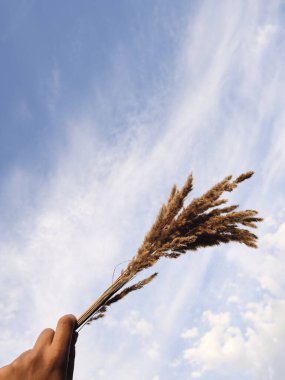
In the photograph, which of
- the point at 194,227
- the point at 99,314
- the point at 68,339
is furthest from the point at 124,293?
the point at 68,339

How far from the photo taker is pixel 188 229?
14.1 feet

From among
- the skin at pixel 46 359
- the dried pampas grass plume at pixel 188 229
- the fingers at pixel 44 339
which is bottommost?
the skin at pixel 46 359

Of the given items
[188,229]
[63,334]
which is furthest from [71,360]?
[188,229]

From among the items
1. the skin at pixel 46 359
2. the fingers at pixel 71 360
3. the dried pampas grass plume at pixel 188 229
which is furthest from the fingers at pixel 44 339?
the dried pampas grass plume at pixel 188 229

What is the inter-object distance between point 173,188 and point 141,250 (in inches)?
37.5

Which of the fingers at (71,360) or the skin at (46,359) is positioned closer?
the skin at (46,359)

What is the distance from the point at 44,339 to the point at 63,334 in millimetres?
130

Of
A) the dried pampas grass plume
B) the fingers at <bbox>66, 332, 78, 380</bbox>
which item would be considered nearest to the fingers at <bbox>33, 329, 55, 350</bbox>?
the fingers at <bbox>66, 332, 78, 380</bbox>

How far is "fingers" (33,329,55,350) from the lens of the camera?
7.55 ft

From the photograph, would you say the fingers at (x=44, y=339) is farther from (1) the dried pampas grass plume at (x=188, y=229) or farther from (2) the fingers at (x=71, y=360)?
(1) the dried pampas grass plume at (x=188, y=229)

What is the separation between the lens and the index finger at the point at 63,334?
2.28 metres

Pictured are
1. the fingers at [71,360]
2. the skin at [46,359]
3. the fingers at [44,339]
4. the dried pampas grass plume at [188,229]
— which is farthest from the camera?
the dried pampas grass plume at [188,229]

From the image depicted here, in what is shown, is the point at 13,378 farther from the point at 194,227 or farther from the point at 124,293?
the point at 194,227

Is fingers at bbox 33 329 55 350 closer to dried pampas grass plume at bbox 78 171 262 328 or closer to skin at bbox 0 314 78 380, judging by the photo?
skin at bbox 0 314 78 380
